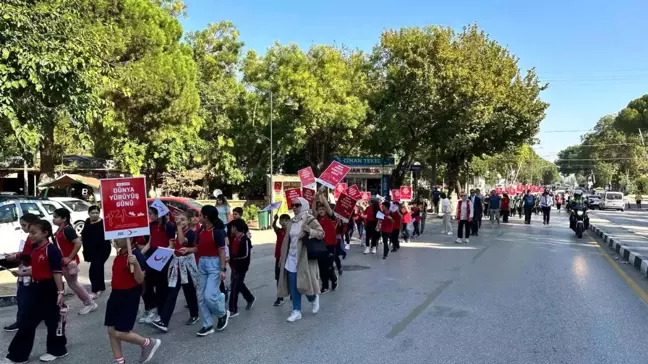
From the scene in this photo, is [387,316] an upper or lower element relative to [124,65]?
lower

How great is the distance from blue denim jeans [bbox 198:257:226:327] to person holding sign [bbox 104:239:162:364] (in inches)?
46.9

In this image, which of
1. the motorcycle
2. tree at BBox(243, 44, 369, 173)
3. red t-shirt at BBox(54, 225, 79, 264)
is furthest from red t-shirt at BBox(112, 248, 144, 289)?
tree at BBox(243, 44, 369, 173)

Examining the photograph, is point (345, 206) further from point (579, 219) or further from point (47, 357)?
point (579, 219)

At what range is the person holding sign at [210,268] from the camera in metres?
6.36

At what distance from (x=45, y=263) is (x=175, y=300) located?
5.38 ft

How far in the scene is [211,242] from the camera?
6414 millimetres

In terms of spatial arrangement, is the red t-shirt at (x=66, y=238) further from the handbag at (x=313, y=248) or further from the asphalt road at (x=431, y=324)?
the handbag at (x=313, y=248)

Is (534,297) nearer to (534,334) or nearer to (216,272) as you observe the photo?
(534,334)

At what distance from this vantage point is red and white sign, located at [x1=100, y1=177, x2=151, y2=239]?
5.27m

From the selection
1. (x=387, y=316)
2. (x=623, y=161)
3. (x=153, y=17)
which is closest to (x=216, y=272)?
(x=387, y=316)

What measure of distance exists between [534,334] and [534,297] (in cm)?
224

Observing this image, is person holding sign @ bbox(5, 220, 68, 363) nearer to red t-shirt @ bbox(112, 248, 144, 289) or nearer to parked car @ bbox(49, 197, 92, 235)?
red t-shirt @ bbox(112, 248, 144, 289)

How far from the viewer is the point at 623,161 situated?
263ft

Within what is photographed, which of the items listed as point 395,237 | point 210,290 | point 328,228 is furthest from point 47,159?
point 210,290
